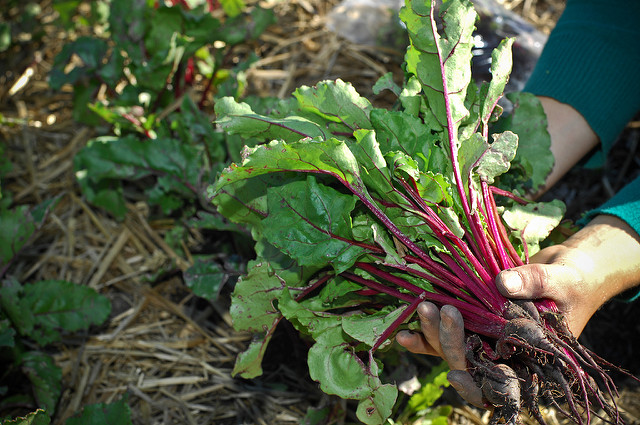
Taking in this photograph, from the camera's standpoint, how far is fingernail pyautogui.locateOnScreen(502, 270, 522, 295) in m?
1.27

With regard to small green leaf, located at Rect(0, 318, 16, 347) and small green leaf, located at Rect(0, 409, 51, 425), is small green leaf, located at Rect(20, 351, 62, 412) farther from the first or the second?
small green leaf, located at Rect(0, 409, 51, 425)

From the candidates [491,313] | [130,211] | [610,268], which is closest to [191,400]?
[130,211]

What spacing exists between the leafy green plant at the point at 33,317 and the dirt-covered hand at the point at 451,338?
1209 millimetres

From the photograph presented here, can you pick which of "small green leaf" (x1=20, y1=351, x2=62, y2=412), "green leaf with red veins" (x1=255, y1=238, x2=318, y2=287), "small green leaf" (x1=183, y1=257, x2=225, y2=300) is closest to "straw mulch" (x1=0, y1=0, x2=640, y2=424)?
"small green leaf" (x1=20, y1=351, x2=62, y2=412)

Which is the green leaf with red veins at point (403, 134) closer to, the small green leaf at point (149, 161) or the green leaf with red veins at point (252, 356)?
the green leaf with red veins at point (252, 356)

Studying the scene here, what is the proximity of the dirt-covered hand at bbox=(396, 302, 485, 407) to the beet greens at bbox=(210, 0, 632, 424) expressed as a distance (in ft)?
0.13

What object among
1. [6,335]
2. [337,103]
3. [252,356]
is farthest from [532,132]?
[6,335]

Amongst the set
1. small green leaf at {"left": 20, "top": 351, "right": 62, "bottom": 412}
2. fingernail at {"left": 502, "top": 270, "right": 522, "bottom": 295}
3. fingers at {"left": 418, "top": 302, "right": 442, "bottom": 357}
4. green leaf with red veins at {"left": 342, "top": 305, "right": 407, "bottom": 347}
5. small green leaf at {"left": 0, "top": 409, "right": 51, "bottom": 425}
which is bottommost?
small green leaf at {"left": 20, "top": 351, "right": 62, "bottom": 412}

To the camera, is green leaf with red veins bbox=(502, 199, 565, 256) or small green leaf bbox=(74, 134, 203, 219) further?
small green leaf bbox=(74, 134, 203, 219)

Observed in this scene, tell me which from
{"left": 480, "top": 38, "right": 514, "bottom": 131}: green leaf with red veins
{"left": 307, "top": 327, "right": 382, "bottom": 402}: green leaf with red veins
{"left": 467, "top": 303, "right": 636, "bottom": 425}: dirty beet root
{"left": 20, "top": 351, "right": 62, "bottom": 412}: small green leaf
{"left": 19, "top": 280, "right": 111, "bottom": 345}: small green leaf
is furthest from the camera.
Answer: {"left": 19, "top": 280, "right": 111, "bottom": 345}: small green leaf

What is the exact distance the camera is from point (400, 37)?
2789 millimetres

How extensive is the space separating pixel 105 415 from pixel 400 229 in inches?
43.9

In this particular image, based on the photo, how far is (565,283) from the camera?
1.34 metres

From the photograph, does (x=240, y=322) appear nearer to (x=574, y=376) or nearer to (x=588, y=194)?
(x=574, y=376)
